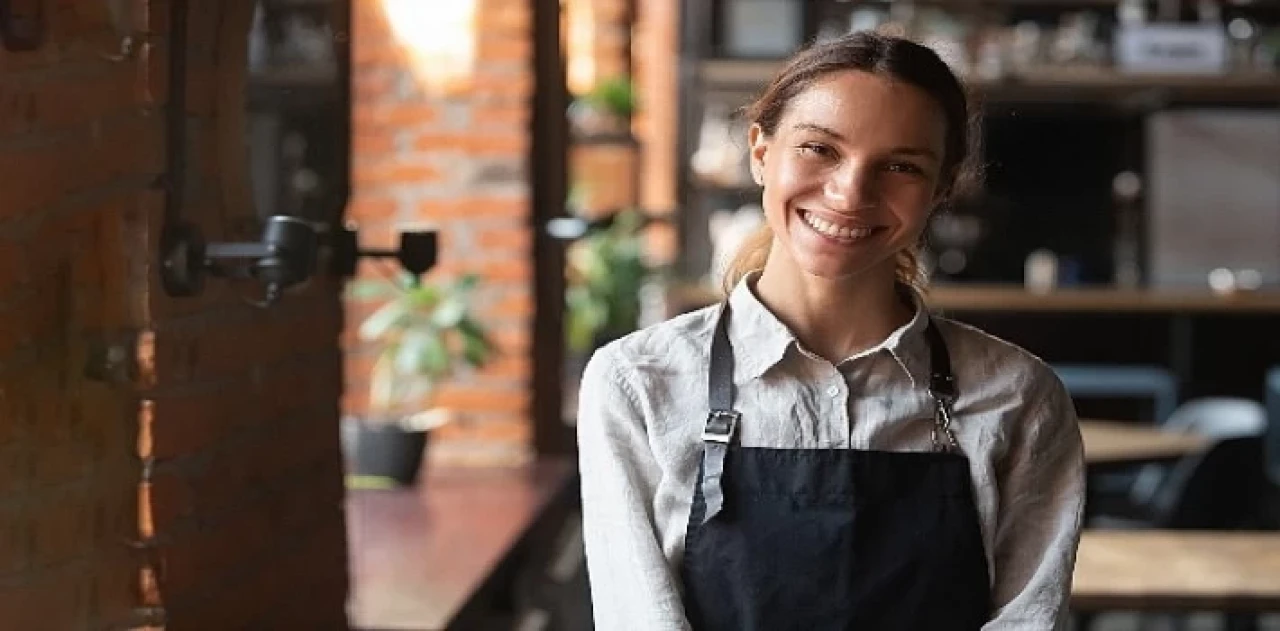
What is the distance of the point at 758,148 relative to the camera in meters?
1.51

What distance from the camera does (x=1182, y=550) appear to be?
295 cm

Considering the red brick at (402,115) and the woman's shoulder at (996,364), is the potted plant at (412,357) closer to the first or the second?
the red brick at (402,115)

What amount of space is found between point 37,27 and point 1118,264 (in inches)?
282

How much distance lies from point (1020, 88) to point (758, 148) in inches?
245

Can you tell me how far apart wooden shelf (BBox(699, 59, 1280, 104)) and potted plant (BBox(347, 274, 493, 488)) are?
3.39 meters

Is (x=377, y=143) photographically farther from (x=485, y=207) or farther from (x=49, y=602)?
(x=49, y=602)

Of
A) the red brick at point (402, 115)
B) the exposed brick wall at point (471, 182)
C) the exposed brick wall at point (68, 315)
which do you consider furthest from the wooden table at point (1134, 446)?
the exposed brick wall at point (68, 315)

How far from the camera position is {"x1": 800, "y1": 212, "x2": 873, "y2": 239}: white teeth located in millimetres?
1406

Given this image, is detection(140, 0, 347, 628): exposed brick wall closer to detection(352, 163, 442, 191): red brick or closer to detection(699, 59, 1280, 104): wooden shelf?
detection(352, 163, 442, 191): red brick

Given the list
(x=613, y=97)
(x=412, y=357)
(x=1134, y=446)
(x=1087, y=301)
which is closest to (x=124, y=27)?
(x=412, y=357)

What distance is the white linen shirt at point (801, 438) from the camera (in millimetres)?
1425

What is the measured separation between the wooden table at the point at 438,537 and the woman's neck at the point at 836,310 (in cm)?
93

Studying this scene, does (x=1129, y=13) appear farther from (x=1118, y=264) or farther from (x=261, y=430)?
(x=261, y=430)

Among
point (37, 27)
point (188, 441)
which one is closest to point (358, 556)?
point (188, 441)
